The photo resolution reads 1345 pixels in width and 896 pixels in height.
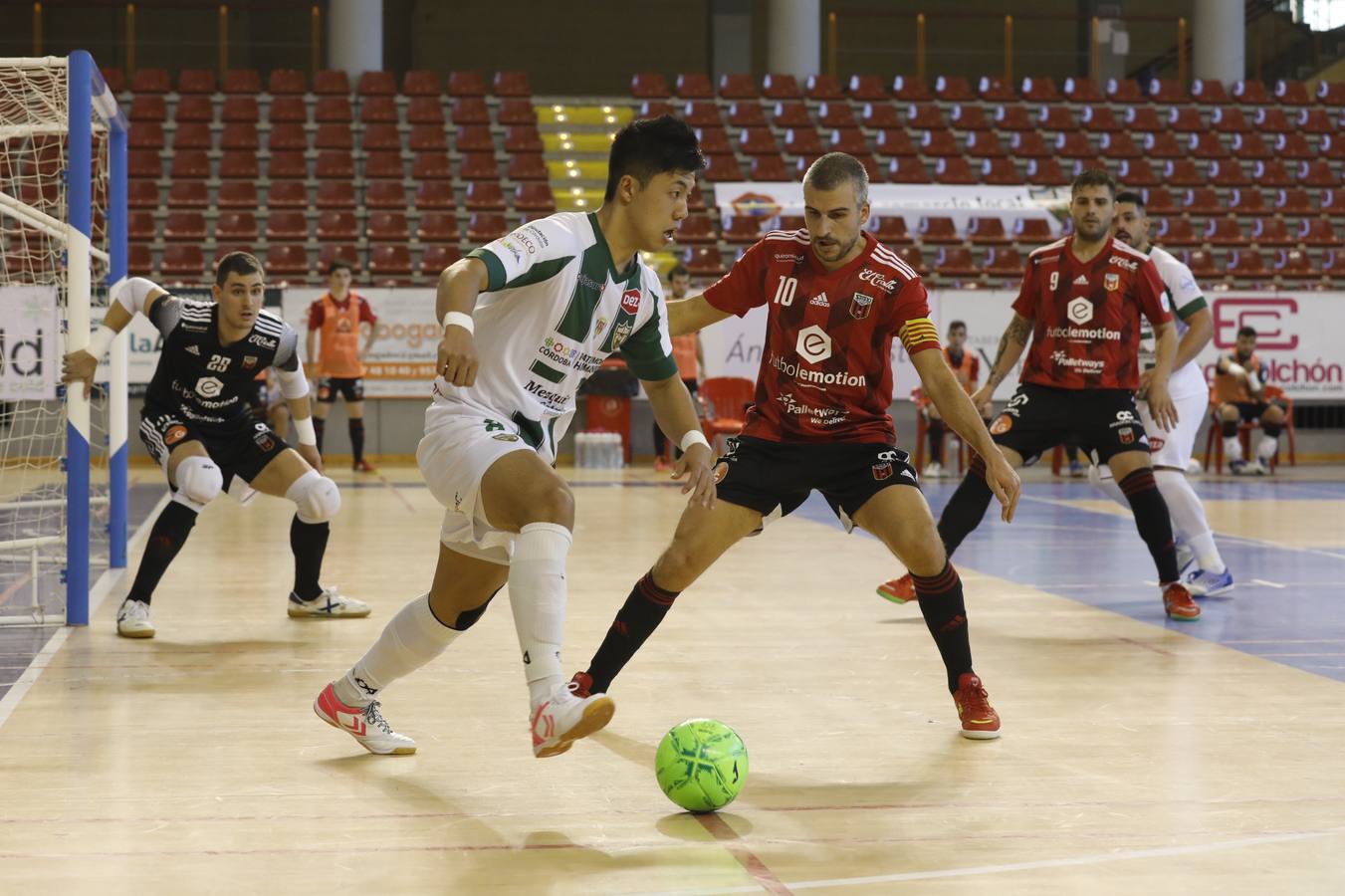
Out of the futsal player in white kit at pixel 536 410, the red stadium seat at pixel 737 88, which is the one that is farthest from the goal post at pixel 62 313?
the red stadium seat at pixel 737 88

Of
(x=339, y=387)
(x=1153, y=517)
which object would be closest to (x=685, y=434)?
(x=1153, y=517)

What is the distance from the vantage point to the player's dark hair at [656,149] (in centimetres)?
358

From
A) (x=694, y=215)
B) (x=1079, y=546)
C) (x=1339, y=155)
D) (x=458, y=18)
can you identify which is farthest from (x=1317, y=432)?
(x=458, y=18)

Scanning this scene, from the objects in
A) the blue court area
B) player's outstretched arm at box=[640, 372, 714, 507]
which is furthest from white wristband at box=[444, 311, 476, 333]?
the blue court area

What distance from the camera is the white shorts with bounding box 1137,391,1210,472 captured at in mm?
6949

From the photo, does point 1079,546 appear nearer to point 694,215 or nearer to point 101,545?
point 101,545

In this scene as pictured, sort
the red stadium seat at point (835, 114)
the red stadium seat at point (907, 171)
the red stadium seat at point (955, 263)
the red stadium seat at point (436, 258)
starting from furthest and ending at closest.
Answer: the red stadium seat at point (835, 114)
the red stadium seat at point (907, 171)
the red stadium seat at point (955, 263)
the red stadium seat at point (436, 258)

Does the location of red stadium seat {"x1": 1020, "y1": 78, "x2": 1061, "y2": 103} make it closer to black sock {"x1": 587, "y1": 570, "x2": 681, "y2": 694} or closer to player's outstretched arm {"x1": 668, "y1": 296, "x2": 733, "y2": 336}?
player's outstretched arm {"x1": 668, "y1": 296, "x2": 733, "y2": 336}

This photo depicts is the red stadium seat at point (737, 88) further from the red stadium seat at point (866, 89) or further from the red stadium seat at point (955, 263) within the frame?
the red stadium seat at point (955, 263)

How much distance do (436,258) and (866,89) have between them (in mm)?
8294

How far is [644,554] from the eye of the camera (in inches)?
337

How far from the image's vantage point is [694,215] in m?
19.1

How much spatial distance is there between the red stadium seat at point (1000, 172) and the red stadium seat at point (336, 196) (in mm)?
8427

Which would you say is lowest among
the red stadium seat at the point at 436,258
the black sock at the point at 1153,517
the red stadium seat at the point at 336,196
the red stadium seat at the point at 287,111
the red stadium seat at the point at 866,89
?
the black sock at the point at 1153,517
